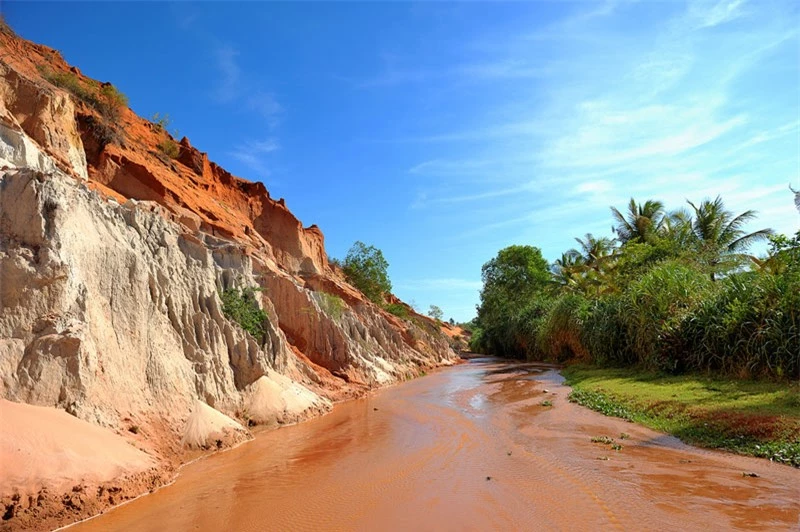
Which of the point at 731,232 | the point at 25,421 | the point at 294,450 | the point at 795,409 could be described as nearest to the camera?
the point at 25,421

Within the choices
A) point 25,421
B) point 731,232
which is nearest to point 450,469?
point 25,421

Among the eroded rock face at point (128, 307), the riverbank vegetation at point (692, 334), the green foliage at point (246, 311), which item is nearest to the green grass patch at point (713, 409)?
the riverbank vegetation at point (692, 334)

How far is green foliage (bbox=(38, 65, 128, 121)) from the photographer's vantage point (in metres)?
24.4

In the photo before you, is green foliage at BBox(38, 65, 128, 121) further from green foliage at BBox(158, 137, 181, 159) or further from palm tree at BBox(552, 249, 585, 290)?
palm tree at BBox(552, 249, 585, 290)

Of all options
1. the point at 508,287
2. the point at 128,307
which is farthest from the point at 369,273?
the point at 128,307

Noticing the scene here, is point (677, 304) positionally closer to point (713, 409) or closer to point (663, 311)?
point (663, 311)

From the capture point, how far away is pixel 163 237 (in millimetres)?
13102

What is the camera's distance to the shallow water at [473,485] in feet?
19.5

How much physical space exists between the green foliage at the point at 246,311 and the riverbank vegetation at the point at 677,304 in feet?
45.3

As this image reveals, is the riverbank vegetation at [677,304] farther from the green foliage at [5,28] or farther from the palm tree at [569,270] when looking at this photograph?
the green foliage at [5,28]

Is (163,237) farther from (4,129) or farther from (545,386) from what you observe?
(545,386)

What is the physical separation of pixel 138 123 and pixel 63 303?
1093 inches

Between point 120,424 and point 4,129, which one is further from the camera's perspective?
point 4,129

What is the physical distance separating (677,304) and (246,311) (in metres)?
15.6
